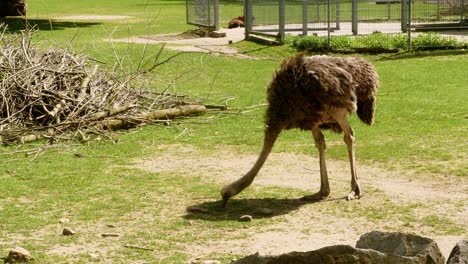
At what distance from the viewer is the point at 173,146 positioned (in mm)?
11781

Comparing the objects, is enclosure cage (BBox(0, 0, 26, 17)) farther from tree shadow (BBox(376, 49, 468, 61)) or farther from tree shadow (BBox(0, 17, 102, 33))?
tree shadow (BBox(376, 49, 468, 61))

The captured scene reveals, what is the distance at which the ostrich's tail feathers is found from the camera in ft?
30.7

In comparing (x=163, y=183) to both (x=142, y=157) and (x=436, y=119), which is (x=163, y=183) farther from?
(x=436, y=119)

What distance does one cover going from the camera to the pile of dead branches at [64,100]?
12109mm

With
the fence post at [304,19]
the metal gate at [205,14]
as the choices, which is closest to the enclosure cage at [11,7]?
the metal gate at [205,14]

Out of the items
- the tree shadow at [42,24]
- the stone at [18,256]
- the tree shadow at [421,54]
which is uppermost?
the tree shadow at [42,24]

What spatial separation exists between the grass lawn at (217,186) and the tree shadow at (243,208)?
2 cm

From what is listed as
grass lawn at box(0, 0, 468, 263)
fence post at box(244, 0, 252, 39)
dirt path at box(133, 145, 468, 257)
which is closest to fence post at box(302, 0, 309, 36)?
fence post at box(244, 0, 252, 39)

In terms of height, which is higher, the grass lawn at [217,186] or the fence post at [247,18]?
the fence post at [247,18]

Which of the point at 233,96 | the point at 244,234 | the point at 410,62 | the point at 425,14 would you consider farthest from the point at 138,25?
the point at 244,234

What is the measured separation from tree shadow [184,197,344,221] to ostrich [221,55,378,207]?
0.13 m

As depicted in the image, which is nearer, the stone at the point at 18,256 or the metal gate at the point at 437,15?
the stone at the point at 18,256

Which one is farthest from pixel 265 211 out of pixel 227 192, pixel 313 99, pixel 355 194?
pixel 313 99

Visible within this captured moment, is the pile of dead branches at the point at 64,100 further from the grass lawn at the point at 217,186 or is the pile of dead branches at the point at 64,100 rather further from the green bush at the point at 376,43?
the green bush at the point at 376,43
